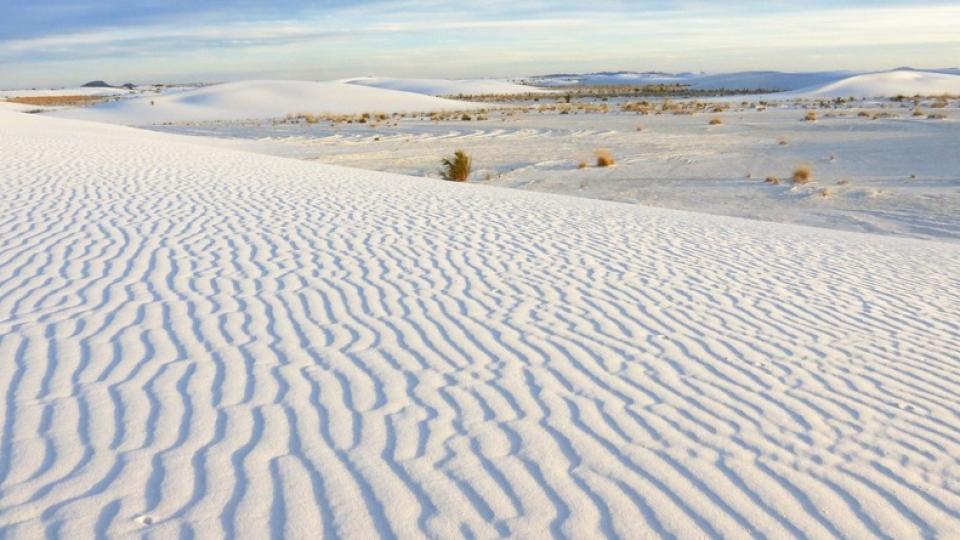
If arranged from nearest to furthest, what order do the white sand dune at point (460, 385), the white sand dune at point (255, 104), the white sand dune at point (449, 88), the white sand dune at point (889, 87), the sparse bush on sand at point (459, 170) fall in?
the white sand dune at point (460, 385)
the sparse bush on sand at point (459, 170)
the white sand dune at point (255, 104)
the white sand dune at point (889, 87)
the white sand dune at point (449, 88)

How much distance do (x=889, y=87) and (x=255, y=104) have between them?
45795 mm

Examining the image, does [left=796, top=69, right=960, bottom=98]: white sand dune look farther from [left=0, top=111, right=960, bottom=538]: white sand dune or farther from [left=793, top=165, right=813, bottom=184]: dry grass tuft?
[left=0, top=111, right=960, bottom=538]: white sand dune

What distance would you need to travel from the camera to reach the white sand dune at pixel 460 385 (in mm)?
2973

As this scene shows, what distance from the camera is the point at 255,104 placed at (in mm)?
53812

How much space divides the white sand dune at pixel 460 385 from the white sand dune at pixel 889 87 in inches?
2248

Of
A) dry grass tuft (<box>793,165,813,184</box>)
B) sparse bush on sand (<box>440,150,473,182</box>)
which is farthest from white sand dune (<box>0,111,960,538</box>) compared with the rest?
sparse bush on sand (<box>440,150,473,182</box>)

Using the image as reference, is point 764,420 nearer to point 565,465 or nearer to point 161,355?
point 565,465

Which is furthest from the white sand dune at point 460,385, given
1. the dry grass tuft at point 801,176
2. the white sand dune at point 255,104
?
the white sand dune at point 255,104

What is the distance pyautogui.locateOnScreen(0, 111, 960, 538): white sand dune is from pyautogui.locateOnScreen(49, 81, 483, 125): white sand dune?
4238 cm

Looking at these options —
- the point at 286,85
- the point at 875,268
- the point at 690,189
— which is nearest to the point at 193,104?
the point at 286,85

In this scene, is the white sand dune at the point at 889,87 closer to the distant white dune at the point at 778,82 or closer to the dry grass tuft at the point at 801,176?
the distant white dune at the point at 778,82

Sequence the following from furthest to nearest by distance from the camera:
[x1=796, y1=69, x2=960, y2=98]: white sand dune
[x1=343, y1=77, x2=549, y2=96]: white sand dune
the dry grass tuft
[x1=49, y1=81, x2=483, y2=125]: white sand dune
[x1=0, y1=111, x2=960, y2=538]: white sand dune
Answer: [x1=343, y1=77, x2=549, y2=96]: white sand dune → [x1=796, y1=69, x2=960, y2=98]: white sand dune → [x1=49, y1=81, x2=483, y2=125]: white sand dune → the dry grass tuft → [x1=0, y1=111, x2=960, y2=538]: white sand dune

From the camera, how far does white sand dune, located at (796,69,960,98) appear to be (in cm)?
6073

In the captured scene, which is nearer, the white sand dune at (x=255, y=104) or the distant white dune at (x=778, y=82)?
the white sand dune at (x=255, y=104)
